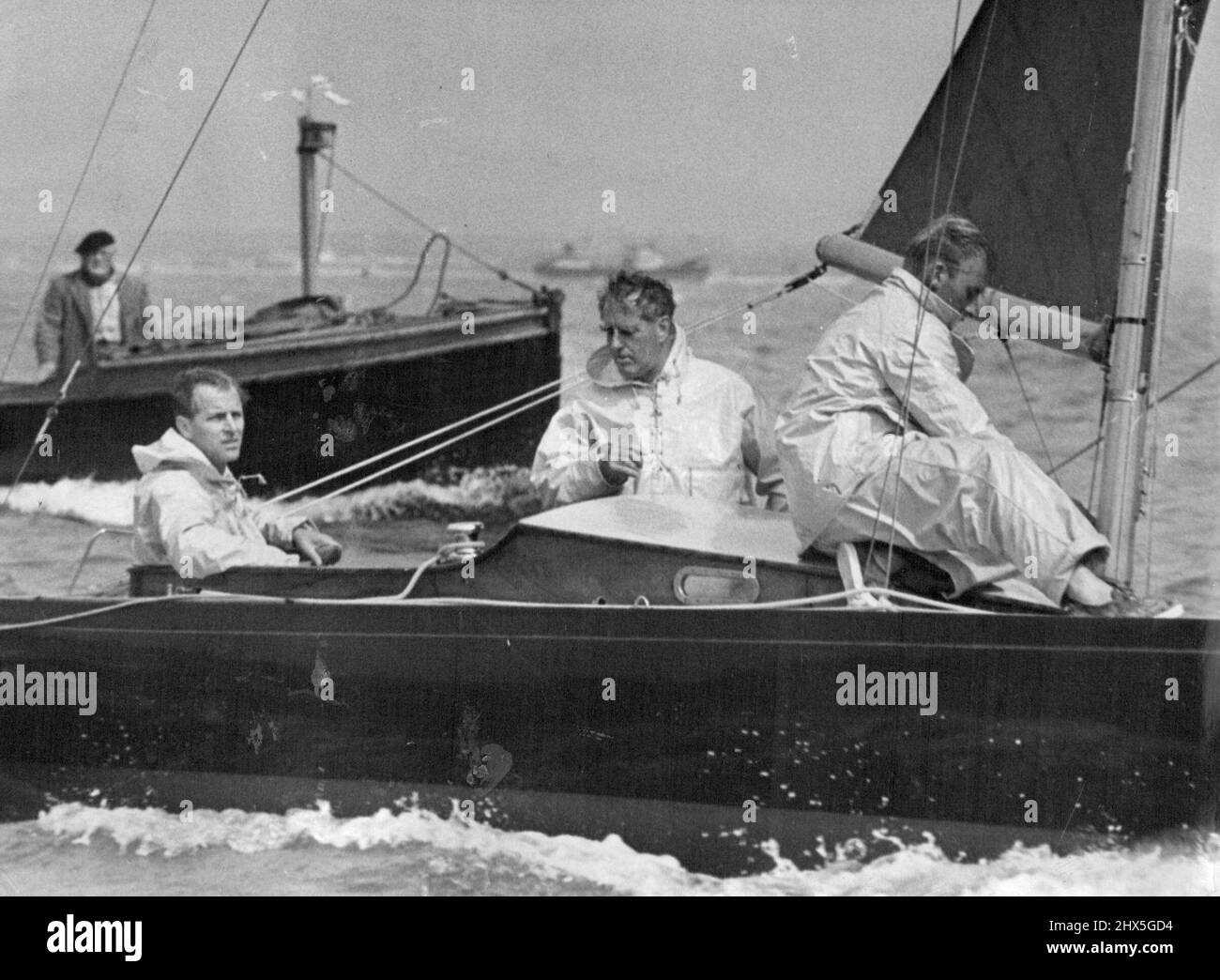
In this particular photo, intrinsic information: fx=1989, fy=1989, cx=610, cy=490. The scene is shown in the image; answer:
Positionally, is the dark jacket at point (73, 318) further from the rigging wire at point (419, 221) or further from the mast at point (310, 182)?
the rigging wire at point (419, 221)

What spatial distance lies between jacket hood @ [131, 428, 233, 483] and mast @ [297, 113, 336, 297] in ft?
2.52

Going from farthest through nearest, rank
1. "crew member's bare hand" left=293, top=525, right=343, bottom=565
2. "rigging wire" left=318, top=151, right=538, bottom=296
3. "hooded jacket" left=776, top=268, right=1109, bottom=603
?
"rigging wire" left=318, top=151, right=538, bottom=296 → "crew member's bare hand" left=293, top=525, right=343, bottom=565 → "hooded jacket" left=776, top=268, right=1109, bottom=603

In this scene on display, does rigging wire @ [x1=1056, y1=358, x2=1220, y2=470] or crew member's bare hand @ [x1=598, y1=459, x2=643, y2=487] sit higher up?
rigging wire @ [x1=1056, y1=358, x2=1220, y2=470]

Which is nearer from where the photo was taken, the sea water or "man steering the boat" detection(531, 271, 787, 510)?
the sea water

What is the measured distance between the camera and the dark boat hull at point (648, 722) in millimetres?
4574

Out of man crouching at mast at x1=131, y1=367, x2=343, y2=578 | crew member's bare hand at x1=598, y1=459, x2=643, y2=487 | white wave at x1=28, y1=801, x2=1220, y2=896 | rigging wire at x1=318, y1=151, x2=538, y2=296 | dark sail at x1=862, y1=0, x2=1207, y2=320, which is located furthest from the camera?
rigging wire at x1=318, y1=151, x2=538, y2=296

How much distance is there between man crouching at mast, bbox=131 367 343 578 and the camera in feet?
17.3

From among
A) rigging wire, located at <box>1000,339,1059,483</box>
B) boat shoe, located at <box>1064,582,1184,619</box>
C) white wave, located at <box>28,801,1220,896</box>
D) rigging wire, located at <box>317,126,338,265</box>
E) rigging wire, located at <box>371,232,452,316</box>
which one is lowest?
white wave, located at <box>28,801,1220,896</box>

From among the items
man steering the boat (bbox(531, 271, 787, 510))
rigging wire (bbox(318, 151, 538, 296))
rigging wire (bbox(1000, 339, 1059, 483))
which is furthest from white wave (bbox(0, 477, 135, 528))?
Answer: rigging wire (bbox(1000, 339, 1059, 483))

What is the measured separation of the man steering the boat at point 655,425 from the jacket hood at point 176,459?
34.3 inches

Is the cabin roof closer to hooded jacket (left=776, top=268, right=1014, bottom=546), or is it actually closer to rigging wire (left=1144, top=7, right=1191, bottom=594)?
hooded jacket (left=776, top=268, right=1014, bottom=546)

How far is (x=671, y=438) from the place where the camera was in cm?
531

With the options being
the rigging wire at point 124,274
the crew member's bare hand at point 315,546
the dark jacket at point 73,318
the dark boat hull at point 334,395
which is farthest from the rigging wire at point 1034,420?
the dark jacket at point 73,318

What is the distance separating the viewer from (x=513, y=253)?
19.0 ft
